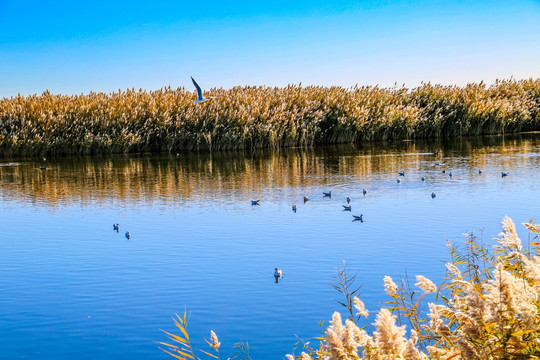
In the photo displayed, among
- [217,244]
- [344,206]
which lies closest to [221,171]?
[344,206]

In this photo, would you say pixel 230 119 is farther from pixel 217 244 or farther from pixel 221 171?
pixel 217 244

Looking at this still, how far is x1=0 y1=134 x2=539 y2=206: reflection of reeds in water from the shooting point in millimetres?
18625

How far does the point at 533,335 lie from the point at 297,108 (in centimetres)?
3290

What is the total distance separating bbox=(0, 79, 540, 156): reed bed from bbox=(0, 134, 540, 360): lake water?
32.0ft

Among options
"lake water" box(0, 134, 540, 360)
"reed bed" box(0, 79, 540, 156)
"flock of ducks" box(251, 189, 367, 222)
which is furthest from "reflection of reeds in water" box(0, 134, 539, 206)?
"reed bed" box(0, 79, 540, 156)

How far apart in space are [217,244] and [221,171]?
41.3ft

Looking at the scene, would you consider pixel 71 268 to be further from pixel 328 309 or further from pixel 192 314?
pixel 328 309

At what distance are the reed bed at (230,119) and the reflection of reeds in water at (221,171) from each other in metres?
2.69

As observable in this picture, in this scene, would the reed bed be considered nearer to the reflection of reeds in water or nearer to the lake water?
the reflection of reeds in water

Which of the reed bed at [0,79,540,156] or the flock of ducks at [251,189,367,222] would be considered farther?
the reed bed at [0,79,540,156]

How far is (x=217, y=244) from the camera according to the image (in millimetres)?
10961

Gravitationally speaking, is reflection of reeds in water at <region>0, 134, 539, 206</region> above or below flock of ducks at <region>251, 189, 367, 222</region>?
above

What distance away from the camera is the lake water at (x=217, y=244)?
6902 millimetres

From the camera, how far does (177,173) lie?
75.5 ft
